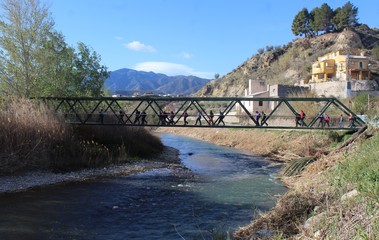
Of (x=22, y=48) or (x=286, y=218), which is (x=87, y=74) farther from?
(x=286, y=218)

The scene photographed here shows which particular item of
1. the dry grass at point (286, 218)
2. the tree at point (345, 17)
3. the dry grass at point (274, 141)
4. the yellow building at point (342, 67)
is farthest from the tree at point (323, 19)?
the dry grass at point (286, 218)

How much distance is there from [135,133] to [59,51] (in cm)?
987

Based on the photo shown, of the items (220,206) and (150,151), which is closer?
(220,206)

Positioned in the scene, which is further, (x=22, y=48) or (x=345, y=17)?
(x=345, y=17)

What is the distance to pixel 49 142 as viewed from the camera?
22969mm

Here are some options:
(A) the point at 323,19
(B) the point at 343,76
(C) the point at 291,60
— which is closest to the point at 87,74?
(B) the point at 343,76

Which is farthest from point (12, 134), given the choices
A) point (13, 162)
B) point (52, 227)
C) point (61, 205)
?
point (52, 227)

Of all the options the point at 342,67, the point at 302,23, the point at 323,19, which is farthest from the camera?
the point at 302,23

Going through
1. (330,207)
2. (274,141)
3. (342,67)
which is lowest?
(274,141)

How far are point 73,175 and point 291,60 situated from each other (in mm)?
95930

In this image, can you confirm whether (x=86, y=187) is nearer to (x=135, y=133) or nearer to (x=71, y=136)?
(x=71, y=136)

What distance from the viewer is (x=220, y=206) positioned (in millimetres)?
15266

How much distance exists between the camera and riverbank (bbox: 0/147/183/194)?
18.3 metres

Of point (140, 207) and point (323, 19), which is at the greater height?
point (323, 19)
